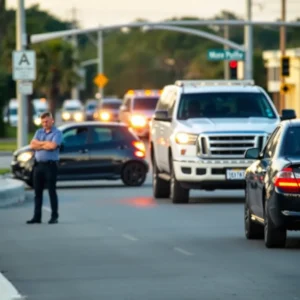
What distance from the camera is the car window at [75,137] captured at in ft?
110

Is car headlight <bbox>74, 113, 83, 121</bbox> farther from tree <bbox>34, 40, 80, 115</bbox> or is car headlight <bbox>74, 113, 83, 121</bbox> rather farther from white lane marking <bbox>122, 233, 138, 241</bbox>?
white lane marking <bbox>122, 233, 138, 241</bbox>

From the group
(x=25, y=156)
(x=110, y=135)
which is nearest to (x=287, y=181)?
(x=25, y=156)

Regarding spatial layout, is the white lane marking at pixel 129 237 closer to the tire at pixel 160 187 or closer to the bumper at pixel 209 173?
the bumper at pixel 209 173

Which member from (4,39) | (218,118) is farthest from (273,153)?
(4,39)

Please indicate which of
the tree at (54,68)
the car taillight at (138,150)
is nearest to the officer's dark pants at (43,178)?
the car taillight at (138,150)

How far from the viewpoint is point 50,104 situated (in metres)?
92.3

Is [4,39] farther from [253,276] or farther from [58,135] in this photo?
[253,276]

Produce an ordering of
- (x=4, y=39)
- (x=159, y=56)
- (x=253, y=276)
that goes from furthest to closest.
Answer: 1. (x=159, y=56)
2. (x=4, y=39)
3. (x=253, y=276)

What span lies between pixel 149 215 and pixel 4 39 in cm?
6769

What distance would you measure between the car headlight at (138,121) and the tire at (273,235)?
1773 inches

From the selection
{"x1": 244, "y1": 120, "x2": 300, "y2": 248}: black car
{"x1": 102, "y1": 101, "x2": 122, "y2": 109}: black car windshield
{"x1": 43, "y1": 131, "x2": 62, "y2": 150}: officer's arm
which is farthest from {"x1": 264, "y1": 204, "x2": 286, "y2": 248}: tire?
{"x1": 102, "y1": 101, "x2": 122, "y2": 109}: black car windshield

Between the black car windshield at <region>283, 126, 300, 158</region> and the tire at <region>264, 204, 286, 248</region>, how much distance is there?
0.71m

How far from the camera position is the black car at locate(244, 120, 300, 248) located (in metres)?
16.9

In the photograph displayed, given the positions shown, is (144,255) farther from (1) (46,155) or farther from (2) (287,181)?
(1) (46,155)
